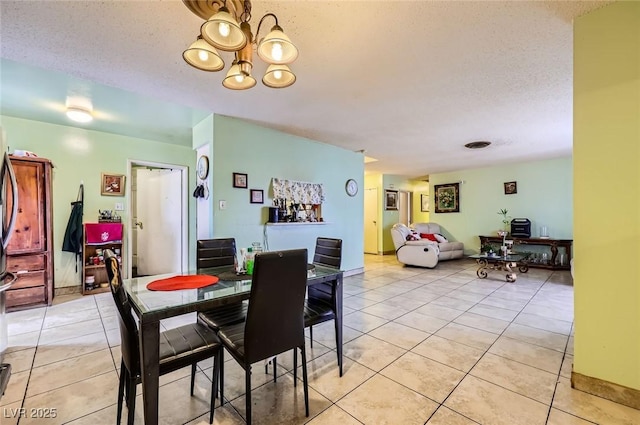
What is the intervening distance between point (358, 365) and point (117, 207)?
420 cm

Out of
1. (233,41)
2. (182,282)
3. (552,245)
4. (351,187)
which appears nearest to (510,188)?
(552,245)

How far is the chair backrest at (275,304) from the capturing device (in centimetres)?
136

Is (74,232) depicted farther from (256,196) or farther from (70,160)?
(256,196)

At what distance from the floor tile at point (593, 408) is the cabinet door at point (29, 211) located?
16.7 ft

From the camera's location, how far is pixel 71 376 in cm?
188

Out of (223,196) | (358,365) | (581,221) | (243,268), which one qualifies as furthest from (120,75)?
(581,221)

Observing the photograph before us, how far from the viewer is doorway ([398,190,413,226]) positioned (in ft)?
27.7

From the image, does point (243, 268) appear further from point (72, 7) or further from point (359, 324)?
point (72, 7)

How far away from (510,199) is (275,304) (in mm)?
7059

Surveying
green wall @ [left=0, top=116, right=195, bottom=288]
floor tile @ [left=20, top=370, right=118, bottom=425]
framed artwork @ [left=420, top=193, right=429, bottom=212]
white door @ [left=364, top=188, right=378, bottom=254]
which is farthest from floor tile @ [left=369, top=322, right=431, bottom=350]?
framed artwork @ [left=420, top=193, right=429, bottom=212]

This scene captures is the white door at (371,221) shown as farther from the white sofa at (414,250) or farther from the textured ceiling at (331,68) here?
the textured ceiling at (331,68)

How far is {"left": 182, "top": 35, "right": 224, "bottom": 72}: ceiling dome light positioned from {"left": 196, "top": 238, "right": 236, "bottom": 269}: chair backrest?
1.40m

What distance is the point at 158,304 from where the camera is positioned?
4.36ft

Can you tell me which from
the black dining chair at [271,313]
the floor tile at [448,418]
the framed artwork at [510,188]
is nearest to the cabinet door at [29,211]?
the black dining chair at [271,313]
